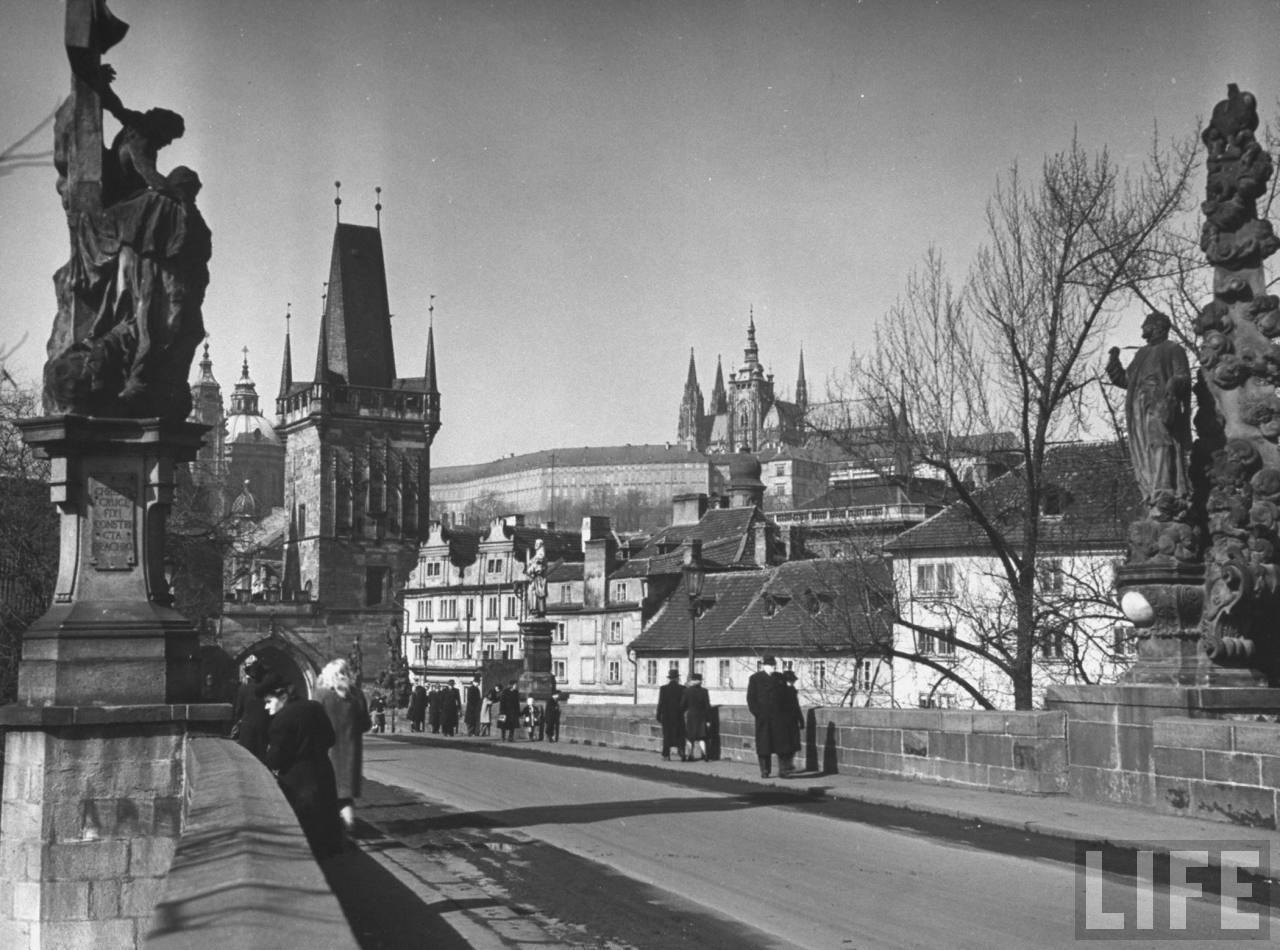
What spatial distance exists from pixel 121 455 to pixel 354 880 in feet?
13.4

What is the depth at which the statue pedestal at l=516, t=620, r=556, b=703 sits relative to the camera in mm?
35406

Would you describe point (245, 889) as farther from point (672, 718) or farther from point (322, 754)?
point (672, 718)

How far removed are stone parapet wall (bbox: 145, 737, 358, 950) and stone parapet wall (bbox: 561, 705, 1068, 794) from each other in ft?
29.9

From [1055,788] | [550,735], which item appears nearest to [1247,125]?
[1055,788]

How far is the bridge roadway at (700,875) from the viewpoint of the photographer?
27.4 ft

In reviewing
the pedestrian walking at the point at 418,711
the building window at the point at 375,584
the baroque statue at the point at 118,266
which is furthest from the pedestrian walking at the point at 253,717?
the building window at the point at 375,584

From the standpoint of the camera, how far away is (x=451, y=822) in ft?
46.6

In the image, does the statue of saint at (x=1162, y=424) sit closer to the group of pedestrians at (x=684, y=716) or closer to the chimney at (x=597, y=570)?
the group of pedestrians at (x=684, y=716)

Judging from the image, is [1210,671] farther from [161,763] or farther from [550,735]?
→ [550,735]

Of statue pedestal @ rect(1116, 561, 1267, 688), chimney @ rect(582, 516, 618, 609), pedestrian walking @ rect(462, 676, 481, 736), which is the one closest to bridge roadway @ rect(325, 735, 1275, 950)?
statue pedestal @ rect(1116, 561, 1267, 688)

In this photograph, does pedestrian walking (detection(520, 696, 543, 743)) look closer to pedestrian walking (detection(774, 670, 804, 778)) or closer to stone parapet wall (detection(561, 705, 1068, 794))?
stone parapet wall (detection(561, 705, 1068, 794))

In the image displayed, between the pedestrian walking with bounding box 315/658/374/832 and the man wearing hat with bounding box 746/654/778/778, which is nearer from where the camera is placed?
the pedestrian walking with bounding box 315/658/374/832

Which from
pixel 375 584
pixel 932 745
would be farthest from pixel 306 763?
pixel 375 584

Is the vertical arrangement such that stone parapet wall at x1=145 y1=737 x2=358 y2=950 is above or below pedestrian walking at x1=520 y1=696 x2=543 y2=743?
above
